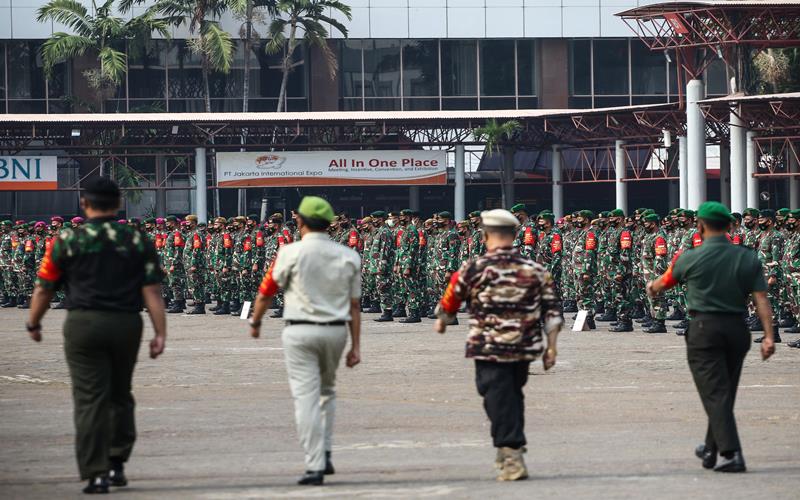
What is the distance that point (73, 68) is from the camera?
179 feet

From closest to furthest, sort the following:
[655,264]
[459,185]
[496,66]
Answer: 1. [655,264]
2. [459,185]
3. [496,66]

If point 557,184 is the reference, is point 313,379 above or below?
below

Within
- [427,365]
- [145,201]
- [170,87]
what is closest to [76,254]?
[427,365]

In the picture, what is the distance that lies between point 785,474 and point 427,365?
7.67 m

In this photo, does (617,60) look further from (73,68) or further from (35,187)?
(35,187)

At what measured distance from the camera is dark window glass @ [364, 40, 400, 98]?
5545 centimetres

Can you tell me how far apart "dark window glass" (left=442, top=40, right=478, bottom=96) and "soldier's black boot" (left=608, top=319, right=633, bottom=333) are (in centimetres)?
3486

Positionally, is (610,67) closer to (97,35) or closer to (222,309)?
(97,35)

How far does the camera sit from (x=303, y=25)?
52312 millimetres

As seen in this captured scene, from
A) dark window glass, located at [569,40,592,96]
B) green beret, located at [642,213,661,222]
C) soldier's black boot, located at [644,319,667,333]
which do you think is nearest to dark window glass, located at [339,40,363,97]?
dark window glass, located at [569,40,592,96]

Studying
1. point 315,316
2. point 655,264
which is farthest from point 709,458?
point 655,264

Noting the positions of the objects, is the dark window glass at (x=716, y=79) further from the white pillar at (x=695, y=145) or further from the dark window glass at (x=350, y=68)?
the white pillar at (x=695, y=145)

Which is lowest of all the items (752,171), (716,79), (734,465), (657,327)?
(734,465)

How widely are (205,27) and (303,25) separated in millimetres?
3288
